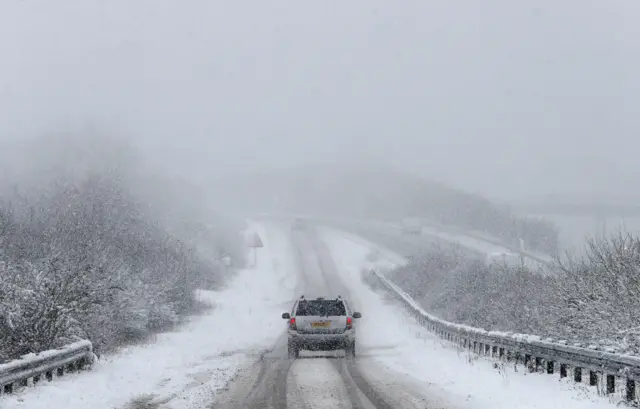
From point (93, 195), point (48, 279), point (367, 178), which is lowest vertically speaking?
point (48, 279)

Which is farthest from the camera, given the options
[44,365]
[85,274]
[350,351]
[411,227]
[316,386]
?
[411,227]

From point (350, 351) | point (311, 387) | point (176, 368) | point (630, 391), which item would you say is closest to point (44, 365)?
point (176, 368)

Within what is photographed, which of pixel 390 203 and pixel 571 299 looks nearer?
pixel 571 299

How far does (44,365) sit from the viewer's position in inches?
472

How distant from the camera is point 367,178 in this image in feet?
535

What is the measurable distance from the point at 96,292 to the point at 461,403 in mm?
10233

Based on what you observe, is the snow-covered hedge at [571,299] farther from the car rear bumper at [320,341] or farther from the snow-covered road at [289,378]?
the car rear bumper at [320,341]

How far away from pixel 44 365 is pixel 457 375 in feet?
26.4

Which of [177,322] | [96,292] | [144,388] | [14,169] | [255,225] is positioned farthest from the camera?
[255,225]

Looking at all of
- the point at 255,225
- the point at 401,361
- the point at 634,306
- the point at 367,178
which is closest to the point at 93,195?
the point at 401,361

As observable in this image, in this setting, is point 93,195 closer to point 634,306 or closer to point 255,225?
point 634,306

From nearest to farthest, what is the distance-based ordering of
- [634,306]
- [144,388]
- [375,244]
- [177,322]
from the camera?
[144,388]
[634,306]
[177,322]
[375,244]

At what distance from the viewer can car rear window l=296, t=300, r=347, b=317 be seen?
63.5 ft

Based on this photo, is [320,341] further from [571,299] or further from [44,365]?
[44,365]
